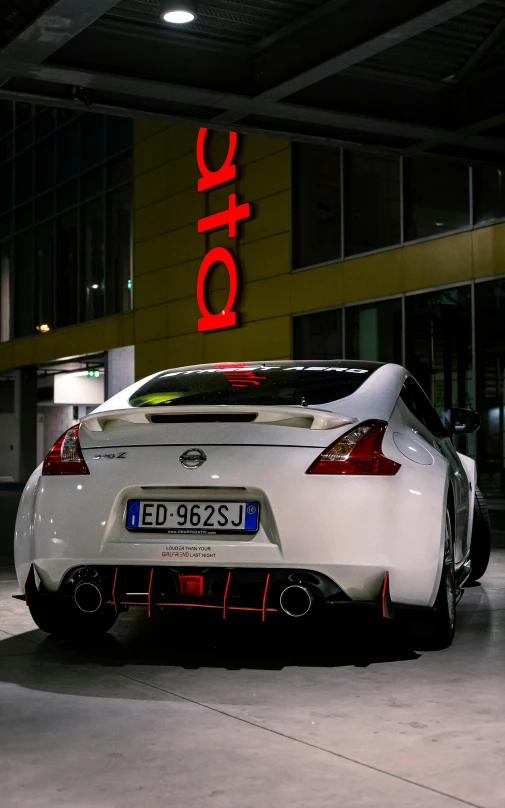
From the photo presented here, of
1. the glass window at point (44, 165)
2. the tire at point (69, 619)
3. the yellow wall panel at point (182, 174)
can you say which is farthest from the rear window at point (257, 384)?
the glass window at point (44, 165)

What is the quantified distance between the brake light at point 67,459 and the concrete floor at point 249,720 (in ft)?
2.77

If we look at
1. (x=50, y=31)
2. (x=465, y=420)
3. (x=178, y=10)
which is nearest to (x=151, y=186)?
(x=178, y=10)

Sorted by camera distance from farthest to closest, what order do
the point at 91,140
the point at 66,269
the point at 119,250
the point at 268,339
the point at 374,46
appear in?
1. the point at 66,269
2. the point at 91,140
3. the point at 119,250
4. the point at 268,339
5. the point at 374,46

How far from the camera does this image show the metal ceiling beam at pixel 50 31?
10141mm

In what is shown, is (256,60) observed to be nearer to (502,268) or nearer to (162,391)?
(502,268)

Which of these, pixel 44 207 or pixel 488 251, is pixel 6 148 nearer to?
pixel 44 207

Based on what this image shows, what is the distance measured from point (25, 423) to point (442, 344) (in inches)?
743

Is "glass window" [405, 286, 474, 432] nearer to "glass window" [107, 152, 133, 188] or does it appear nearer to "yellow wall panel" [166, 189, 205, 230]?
"yellow wall panel" [166, 189, 205, 230]

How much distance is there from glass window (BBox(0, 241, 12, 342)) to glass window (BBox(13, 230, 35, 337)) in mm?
614

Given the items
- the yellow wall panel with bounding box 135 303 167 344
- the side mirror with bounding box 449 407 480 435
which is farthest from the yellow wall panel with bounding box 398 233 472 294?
the side mirror with bounding box 449 407 480 435

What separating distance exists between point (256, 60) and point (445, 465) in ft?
27.0

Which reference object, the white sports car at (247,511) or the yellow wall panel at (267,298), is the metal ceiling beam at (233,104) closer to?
the white sports car at (247,511)

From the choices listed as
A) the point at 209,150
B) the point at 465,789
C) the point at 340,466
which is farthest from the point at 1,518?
the point at 465,789

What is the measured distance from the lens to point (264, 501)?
5.05 m
